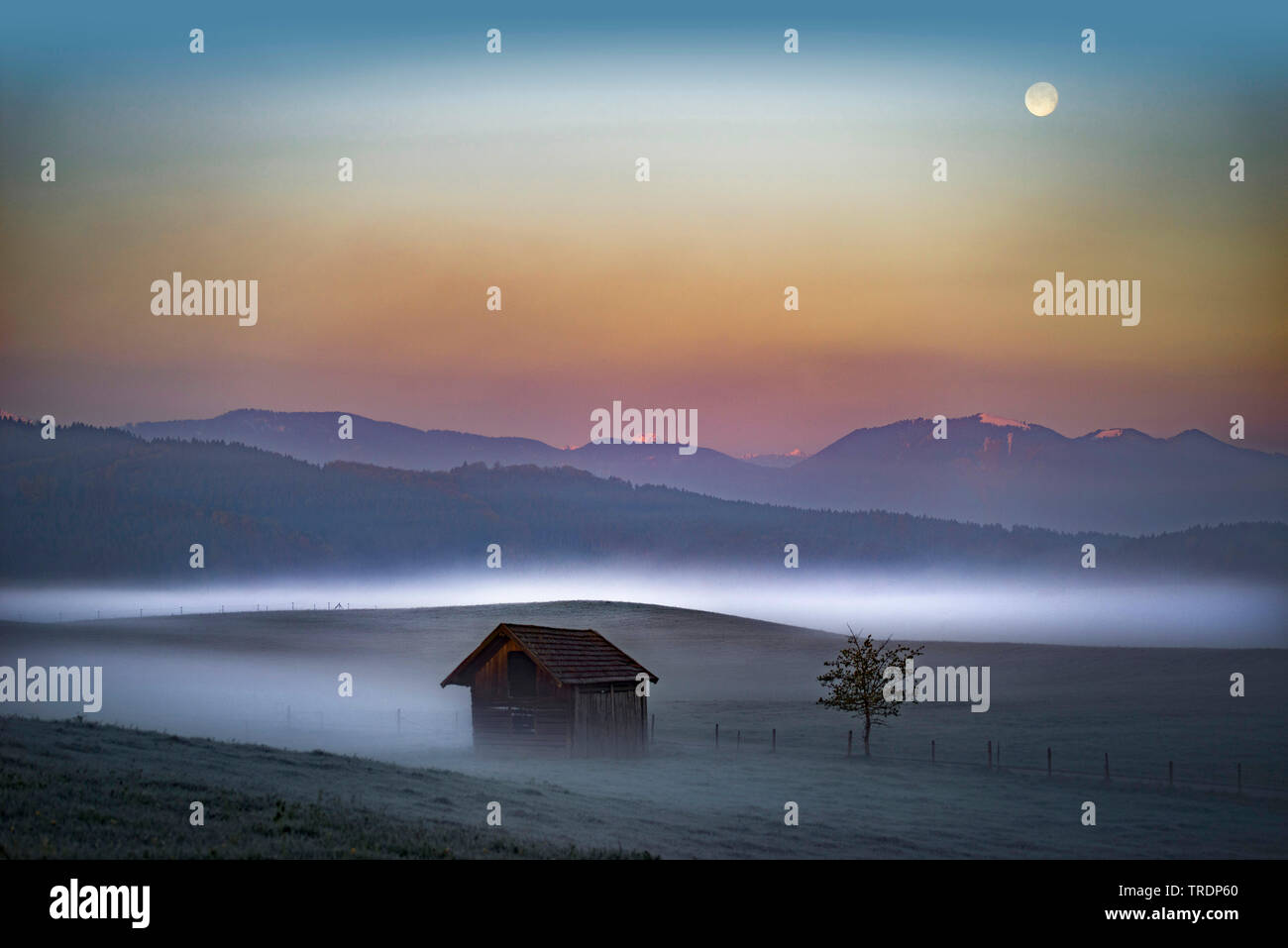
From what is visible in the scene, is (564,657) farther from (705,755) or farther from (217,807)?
(217,807)

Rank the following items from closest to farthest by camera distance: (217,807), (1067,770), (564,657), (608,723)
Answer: (217,807)
(1067,770)
(608,723)
(564,657)

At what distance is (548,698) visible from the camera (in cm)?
5194

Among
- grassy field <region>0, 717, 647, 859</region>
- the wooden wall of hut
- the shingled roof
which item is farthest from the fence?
grassy field <region>0, 717, 647, 859</region>

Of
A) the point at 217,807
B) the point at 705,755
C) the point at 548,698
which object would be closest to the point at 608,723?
the point at 548,698

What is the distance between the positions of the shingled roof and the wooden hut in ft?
0.14

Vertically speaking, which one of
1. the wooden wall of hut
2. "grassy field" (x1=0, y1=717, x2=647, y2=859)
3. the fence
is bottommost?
the fence

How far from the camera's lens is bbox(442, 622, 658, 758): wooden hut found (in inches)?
2021

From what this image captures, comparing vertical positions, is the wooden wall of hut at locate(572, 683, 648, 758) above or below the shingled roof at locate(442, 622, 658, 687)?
below

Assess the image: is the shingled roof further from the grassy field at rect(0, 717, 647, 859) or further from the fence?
the grassy field at rect(0, 717, 647, 859)

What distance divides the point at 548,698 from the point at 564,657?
2.01 meters

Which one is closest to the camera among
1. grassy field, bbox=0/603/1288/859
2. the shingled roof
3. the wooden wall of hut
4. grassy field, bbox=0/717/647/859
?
grassy field, bbox=0/717/647/859

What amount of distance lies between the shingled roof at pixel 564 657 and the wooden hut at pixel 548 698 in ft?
0.14

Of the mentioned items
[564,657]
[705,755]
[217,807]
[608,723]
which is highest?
[564,657]
